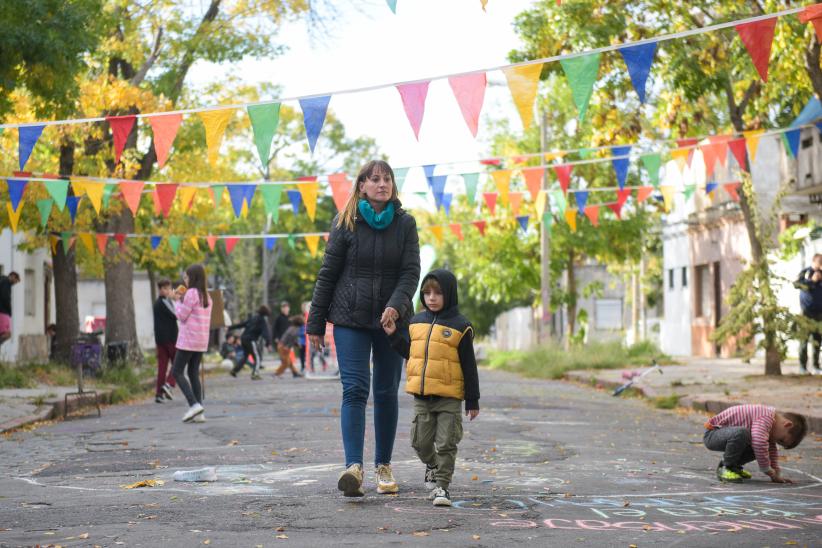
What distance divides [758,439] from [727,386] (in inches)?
444

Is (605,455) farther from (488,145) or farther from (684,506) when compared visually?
(488,145)

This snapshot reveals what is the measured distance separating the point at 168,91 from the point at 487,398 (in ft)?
37.0

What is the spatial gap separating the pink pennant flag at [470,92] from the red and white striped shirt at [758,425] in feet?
13.5

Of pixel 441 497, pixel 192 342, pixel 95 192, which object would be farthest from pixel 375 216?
pixel 95 192

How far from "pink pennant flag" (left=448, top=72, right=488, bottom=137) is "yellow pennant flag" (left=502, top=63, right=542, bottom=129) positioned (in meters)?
0.31

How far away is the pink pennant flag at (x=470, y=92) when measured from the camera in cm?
1175

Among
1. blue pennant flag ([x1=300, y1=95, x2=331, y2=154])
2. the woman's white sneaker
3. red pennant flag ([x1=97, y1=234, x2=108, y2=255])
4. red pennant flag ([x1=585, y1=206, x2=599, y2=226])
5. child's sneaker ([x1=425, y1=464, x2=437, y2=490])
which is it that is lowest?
the woman's white sneaker

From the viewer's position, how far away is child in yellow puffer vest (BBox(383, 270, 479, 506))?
291 inches

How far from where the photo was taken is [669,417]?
15.4m

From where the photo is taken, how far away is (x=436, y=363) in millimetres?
7391

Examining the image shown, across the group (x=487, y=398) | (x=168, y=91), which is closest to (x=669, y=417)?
(x=487, y=398)

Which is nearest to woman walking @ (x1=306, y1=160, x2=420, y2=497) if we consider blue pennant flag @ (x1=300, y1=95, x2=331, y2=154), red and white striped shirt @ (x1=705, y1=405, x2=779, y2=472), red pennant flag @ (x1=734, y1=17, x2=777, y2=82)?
red and white striped shirt @ (x1=705, y1=405, x2=779, y2=472)

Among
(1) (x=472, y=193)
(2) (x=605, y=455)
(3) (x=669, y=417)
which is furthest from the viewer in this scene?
(1) (x=472, y=193)

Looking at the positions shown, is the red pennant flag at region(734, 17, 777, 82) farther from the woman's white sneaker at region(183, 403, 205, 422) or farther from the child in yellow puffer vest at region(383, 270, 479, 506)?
the woman's white sneaker at region(183, 403, 205, 422)
